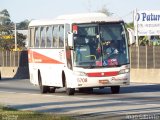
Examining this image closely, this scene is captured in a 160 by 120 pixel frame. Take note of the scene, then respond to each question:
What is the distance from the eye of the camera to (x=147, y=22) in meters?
45.3

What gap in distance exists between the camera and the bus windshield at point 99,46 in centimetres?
2706

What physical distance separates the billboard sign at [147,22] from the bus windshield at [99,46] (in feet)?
57.0

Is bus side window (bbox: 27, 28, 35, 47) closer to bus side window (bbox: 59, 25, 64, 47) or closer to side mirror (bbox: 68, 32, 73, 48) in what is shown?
bus side window (bbox: 59, 25, 64, 47)

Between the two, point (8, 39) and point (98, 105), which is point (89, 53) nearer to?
point (98, 105)

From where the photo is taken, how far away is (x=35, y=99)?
25.8 metres

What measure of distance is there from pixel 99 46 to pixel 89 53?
0.48 metres

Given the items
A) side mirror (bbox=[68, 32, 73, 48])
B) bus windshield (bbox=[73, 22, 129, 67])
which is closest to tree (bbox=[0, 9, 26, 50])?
bus windshield (bbox=[73, 22, 129, 67])

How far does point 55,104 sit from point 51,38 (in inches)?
262

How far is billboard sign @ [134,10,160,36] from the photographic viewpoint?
45031 millimetres

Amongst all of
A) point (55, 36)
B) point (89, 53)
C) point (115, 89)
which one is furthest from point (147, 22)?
point (89, 53)

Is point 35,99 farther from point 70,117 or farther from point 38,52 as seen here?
point 70,117

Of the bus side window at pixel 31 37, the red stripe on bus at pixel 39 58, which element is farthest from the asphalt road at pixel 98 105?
the bus side window at pixel 31 37

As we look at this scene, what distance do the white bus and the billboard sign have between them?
16669 millimetres

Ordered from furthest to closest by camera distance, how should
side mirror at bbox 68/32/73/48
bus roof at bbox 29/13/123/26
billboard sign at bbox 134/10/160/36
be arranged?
billboard sign at bbox 134/10/160/36, bus roof at bbox 29/13/123/26, side mirror at bbox 68/32/73/48
